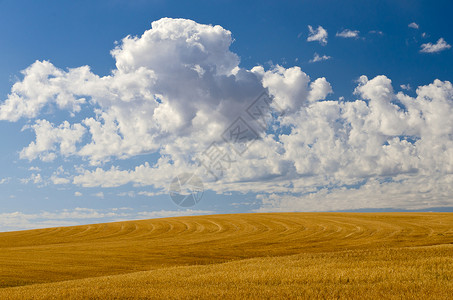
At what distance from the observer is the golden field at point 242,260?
11.6 metres

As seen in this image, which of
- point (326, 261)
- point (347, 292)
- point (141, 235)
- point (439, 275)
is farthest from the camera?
point (141, 235)

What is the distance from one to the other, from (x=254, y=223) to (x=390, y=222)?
15.4 m

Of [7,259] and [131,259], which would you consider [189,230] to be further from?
[7,259]

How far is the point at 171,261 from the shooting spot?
90.0 ft

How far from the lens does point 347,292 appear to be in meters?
10.7

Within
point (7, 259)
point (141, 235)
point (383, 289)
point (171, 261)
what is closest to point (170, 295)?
point (383, 289)

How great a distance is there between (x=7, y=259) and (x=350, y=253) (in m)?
23.0

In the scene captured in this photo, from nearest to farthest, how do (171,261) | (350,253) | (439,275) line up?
(439,275) < (350,253) < (171,261)

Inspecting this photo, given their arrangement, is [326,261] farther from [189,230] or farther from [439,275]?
[189,230]

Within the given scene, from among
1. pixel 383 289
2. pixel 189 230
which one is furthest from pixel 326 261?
pixel 189 230

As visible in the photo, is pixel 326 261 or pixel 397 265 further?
pixel 326 261

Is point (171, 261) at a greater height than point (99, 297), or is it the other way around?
point (99, 297)

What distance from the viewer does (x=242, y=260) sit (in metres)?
20.8

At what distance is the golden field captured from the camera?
11.6 metres
